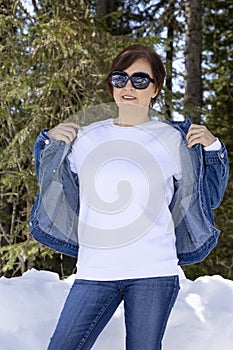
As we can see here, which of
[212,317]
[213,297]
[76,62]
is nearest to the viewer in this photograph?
[212,317]

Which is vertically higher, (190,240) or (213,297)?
(190,240)

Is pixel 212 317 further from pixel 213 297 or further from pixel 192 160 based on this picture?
pixel 192 160

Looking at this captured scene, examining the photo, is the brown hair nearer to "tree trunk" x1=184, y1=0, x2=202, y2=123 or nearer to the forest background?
the forest background

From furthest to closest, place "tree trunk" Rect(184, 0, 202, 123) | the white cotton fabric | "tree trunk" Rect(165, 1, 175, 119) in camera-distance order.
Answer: "tree trunk" Rect(184, 0, 202, 123) < "tree trunk" Rect(165, 1, 175, 119) < the white cotton fabric

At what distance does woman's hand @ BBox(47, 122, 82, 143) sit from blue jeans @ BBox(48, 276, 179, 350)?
517mm

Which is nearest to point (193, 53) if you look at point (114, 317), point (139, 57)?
point (114, 317)

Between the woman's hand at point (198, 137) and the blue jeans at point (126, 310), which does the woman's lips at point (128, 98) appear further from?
the blue jeans at point (126, 310)

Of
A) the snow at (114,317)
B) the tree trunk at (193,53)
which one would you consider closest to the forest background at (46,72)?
the tree trunk at (193,53)

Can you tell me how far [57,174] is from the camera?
2242 millimetres

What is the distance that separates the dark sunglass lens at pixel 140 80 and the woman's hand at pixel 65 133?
0.87ft

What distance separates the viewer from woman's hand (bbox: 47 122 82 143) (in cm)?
215

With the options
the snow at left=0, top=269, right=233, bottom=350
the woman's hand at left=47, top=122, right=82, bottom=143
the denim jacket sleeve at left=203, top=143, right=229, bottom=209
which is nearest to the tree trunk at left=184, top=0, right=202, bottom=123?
the snow at left=0, top=269, right=233, bottom=350

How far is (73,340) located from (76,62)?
15.1 ft

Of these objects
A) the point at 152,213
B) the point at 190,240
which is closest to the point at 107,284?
the point at 152,213
